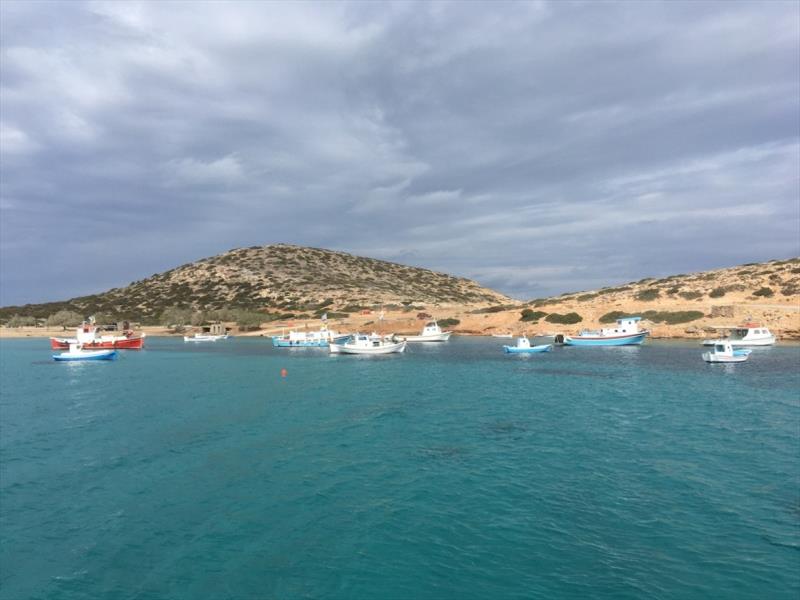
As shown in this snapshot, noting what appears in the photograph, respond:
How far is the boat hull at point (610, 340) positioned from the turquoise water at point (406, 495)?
41464mm

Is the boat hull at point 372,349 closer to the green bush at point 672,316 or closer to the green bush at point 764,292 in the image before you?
the green bush at point 672,316

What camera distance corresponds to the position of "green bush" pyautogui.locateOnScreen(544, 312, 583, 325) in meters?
104

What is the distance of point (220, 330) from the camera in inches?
4990

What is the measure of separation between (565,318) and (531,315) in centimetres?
857

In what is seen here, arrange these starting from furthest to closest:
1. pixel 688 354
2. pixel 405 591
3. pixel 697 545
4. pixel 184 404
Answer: pixel 688 354 < pixel 184 404 < pixel 697 545 < pixel 405 591

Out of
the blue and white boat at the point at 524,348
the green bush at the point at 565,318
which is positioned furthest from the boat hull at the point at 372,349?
the green bush at the point at 565,318

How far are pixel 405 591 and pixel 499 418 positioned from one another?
64.5 ft

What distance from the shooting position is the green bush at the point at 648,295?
357ft

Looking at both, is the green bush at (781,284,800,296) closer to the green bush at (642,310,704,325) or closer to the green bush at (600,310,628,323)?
the green bush at (642,310,704,325)

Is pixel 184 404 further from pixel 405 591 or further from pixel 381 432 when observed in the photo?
pixel 405 591

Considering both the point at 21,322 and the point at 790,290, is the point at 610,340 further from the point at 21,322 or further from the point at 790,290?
the point at 21,322

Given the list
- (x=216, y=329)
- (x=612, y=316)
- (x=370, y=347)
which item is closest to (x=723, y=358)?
(x=612, y=316)

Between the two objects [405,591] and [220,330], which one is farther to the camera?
[220,330]

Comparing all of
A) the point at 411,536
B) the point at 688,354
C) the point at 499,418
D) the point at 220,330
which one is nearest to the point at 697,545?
the point at 411,536
